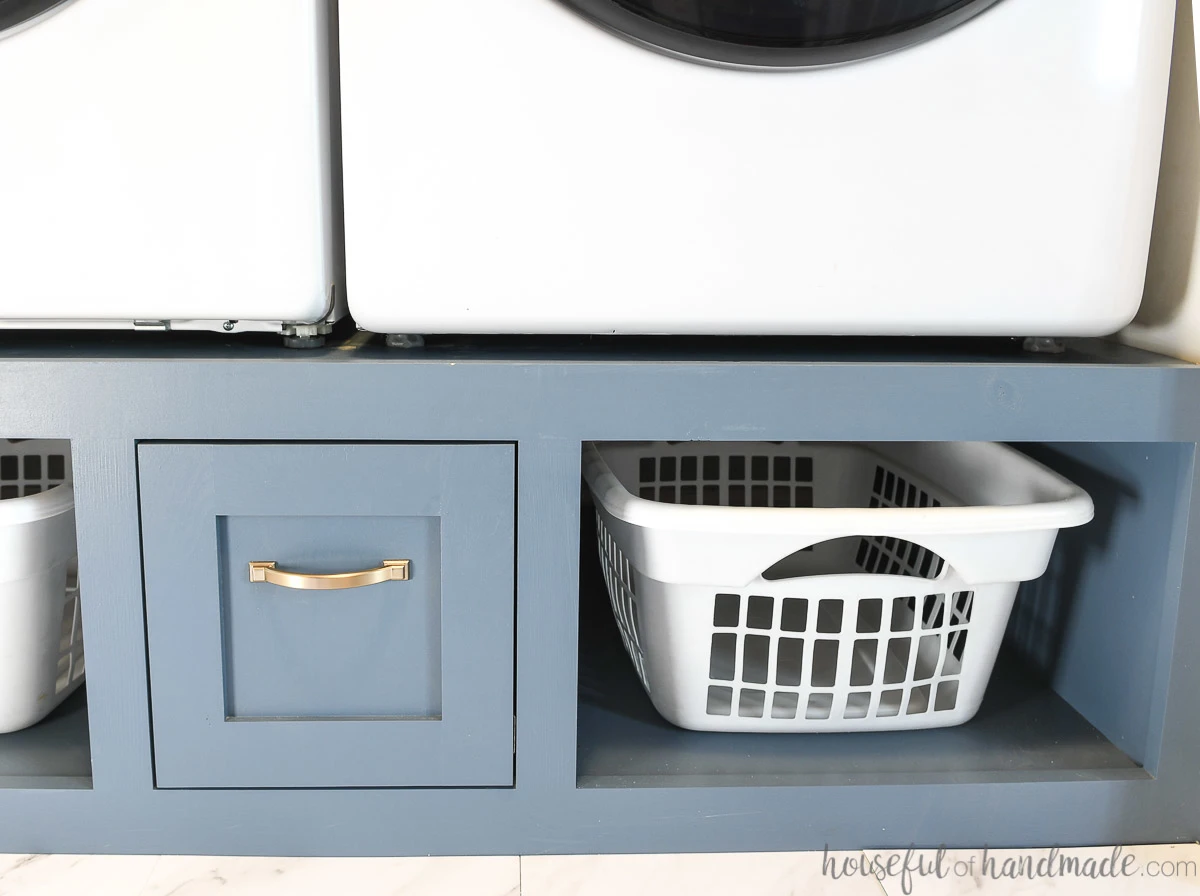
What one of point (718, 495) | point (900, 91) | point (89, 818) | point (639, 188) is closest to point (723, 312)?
point (639, 188)

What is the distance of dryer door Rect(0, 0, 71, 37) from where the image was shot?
74 cm

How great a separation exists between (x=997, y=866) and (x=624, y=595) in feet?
1.32

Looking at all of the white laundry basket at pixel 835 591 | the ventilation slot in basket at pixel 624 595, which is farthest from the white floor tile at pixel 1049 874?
the ventilation slot in basket at pixel 624 595

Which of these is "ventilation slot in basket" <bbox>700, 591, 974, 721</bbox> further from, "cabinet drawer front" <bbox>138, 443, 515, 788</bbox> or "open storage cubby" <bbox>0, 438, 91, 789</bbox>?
"open storage cubby" <bbox>0, 438, 91, 789</bbox>

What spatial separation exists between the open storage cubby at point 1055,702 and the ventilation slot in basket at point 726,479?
0.84 ft

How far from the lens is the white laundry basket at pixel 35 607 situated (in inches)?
32.0

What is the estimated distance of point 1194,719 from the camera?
2.78ft

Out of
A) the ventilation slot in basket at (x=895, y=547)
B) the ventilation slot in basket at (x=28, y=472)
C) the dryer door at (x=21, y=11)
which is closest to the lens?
the dryer door at (x=21, y=11)

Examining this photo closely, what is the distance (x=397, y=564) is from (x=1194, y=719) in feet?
2.31

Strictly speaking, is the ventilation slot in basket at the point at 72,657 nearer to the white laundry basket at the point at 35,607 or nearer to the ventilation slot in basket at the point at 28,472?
the white laundry basket at the point at 35,607

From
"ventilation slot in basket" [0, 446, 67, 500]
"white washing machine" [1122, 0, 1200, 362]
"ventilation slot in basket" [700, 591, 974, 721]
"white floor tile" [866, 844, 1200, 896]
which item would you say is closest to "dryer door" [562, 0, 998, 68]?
"white washing machine" [1122, 0, 1200, 362]

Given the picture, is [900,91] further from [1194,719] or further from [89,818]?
[89,818]

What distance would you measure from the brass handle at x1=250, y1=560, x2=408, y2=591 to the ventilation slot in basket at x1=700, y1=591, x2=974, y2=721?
29 cm

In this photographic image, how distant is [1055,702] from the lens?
1.00 meters
